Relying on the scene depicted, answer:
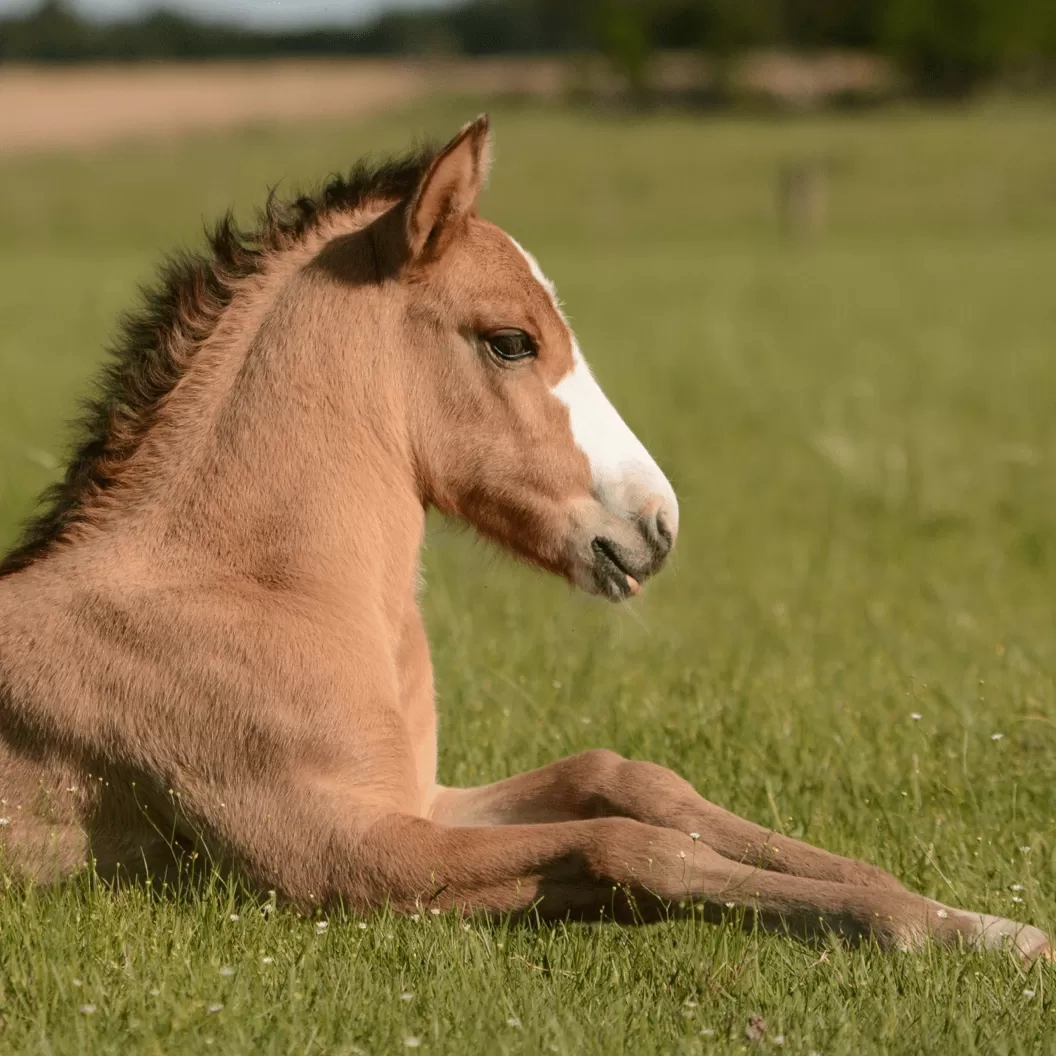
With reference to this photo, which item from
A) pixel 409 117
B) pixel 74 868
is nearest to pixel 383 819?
pixel 74 868

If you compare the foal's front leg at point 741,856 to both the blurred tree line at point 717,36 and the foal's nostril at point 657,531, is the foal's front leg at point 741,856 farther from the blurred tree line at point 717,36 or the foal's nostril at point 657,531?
the blurred tree line at point 717,36

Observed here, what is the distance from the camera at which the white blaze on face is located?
4234mm

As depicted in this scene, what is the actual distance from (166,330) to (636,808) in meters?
1.76

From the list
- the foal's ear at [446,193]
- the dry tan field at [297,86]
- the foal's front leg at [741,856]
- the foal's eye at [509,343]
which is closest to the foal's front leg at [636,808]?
the foal's front leg at [741,856]

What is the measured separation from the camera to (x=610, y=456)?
428 centimetres

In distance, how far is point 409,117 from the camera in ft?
228

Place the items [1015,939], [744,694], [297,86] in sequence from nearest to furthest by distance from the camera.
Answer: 1. [1015,939]
2. [744,694]
3. [297,86]

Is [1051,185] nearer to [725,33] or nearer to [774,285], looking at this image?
[774,285]

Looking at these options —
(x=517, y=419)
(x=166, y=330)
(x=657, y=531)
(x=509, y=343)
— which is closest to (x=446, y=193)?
(x=509, y=343)

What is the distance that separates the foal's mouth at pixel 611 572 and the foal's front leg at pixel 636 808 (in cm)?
43

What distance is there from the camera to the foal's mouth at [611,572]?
14.0ft

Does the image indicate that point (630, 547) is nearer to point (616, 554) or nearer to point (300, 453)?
point (616, 554)

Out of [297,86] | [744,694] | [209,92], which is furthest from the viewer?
[297,86]

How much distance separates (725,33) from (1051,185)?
45.2m
